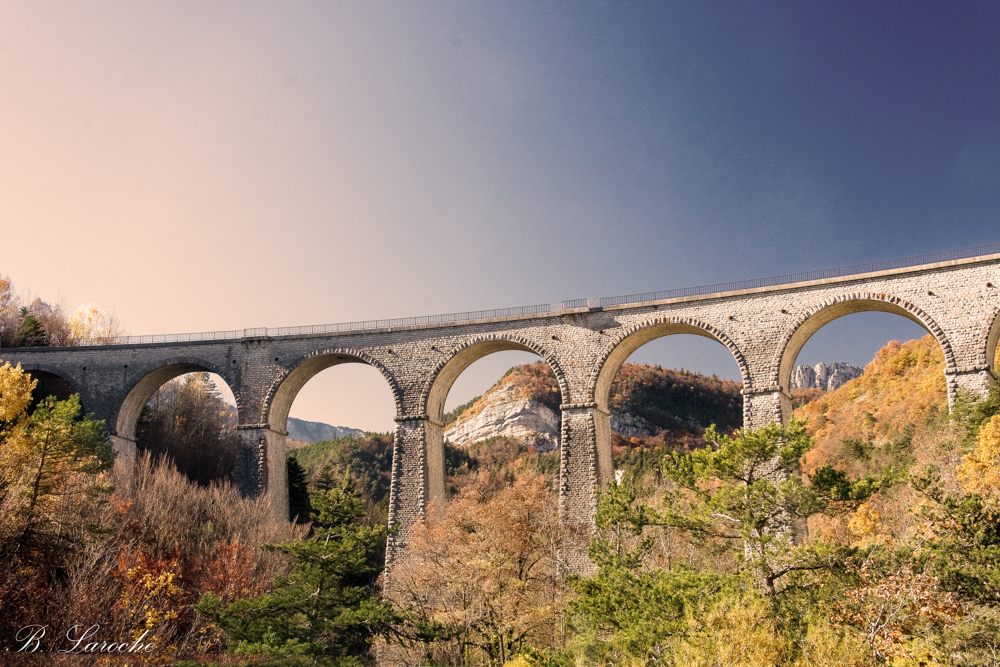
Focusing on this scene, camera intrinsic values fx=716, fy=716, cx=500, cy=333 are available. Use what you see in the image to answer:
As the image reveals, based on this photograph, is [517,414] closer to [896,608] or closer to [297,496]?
[297,496]

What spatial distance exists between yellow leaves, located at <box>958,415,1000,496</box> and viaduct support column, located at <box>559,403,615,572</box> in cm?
945

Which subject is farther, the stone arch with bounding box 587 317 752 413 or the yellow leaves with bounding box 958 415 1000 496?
the stone arch with bounding box 587 317 752 413

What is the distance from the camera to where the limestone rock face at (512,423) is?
64688mm

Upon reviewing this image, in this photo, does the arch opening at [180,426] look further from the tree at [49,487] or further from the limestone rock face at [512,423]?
the limestone rock face at [512,423]

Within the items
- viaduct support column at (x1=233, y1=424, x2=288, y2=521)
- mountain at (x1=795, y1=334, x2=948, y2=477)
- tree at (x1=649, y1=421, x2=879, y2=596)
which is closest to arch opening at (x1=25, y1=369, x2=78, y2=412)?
viaduct support column at (x1=233, y1=424, x2=288, y2=521)

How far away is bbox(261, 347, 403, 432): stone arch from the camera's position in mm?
25991

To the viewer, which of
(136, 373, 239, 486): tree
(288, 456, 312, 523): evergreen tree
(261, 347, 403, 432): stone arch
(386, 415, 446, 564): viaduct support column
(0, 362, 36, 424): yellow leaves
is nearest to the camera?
(0, 362, 36, 424): yellow leaves

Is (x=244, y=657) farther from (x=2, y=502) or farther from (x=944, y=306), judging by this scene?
(x=944, y=306)

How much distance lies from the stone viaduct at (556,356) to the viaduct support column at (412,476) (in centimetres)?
4

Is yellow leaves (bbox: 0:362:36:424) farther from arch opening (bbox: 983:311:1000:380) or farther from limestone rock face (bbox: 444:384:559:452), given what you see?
limestone rock face (bbox: 444:384:559:452)

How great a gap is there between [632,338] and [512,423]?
4339 cm

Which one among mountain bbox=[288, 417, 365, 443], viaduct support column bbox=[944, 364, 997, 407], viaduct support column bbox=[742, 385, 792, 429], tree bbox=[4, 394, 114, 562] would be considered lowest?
mountain bbox=[288, 417, 365, 443]

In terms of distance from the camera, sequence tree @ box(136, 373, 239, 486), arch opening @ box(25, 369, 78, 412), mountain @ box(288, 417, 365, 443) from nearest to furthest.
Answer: arch opening @ box(25, 369, 78, 412) → tree @ box(136, 373, 239, 486) → mountain @ box(288, 417, 365, 443)

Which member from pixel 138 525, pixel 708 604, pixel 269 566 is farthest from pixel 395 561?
pixel 708 604
